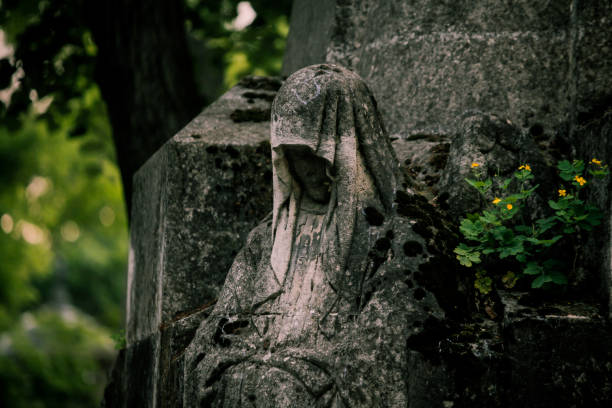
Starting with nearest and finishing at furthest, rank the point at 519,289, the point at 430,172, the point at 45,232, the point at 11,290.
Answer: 1. the point at 519,289
2. the point at 430,172
3. the point at 11,290
4. the point at 45,232

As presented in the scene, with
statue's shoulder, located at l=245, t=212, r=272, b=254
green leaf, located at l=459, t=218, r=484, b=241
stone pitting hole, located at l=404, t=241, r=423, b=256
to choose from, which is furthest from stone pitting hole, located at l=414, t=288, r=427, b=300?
statue's shoulder, located at l=245, t=212, r=272, b=254

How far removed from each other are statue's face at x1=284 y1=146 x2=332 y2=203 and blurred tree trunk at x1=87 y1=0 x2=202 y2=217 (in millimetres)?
4292

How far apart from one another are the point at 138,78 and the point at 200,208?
339cm

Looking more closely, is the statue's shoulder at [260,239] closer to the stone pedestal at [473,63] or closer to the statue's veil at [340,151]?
the statue's veil at [340,151]

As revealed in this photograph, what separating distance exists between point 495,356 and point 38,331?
19.9 meters

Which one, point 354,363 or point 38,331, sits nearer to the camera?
point 354,363

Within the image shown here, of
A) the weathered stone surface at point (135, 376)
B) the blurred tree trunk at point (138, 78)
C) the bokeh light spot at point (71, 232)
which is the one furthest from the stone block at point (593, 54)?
the bokeh light spot at point (71, 232)

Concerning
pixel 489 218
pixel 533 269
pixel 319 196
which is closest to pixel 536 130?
pixel 489 218

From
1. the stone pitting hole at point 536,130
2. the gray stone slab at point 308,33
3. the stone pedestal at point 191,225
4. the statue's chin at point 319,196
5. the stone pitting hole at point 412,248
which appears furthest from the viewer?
the gray stone slab at point 308,33

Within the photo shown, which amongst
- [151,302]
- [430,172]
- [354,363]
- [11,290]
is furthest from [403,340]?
[11,290]

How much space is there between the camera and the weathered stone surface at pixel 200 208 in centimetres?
542

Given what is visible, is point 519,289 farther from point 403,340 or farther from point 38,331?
point 38,331

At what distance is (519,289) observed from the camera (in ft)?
14.0

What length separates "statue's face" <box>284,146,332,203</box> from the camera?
4.28 metres
